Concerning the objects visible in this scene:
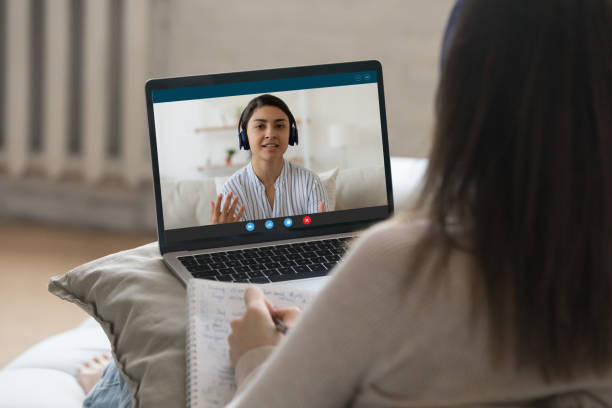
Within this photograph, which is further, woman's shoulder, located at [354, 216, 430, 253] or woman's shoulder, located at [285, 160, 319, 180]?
woman's shoulder, located at [285, 160, 319, 180]

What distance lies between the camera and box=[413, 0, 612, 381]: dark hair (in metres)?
0.55

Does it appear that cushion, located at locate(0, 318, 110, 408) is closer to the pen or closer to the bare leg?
the bare leg

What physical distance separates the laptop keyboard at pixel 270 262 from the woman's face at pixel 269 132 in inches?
6.0

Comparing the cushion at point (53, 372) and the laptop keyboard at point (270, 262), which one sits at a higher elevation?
the laptop keyboard at point (270, 262)

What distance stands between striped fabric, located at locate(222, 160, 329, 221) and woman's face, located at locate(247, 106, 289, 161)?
0.03 m

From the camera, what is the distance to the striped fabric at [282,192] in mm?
1176

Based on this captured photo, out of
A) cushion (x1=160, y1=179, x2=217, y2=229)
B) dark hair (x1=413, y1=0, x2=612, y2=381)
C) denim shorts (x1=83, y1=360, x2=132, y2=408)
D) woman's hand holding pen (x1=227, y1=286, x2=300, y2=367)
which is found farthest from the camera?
cushion (x1=160, y1=179, x2=217, y2=229)

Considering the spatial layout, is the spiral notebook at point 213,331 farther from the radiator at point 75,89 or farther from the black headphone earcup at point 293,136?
the radiator at point 75,89

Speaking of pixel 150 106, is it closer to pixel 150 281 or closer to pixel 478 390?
pixel 150 281

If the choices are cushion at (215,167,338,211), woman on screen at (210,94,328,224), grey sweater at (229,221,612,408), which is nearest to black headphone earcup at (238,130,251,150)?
woman on screen at (210,94,328,224)

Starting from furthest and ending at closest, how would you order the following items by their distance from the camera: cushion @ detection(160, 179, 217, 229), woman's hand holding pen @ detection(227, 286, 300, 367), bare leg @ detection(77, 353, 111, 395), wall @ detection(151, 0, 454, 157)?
wall @ detection(151, 0, 454, 157)
bare leg @ detection(77, 353, 111, 395)
cushion @ detection(160, 179, 217, 229)
woman's hand holding pen @ detection(227, 286, 300, 367)

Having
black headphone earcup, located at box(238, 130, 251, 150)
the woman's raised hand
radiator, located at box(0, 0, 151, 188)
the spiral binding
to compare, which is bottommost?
the spiral binding

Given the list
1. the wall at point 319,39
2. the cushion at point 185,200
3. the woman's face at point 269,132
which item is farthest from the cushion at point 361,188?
the wall at point 319,39

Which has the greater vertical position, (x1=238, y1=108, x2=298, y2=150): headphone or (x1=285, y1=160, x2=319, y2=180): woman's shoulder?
(x1=238, y1=108, x2=298, y2=150): headphone
